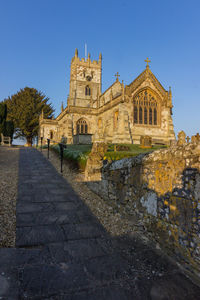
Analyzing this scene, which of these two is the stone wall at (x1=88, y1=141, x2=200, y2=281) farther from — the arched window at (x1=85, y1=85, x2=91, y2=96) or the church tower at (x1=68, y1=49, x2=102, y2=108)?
the arched window at (x1=85, y1=85, x2=91, y2=96)

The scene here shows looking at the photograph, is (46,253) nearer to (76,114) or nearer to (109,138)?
(109,138)

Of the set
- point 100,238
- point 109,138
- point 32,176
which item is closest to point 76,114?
point 109,138

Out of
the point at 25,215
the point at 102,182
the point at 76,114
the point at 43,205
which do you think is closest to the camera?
the point at 25,215

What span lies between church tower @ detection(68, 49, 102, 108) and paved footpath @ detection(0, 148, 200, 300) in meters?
35.8

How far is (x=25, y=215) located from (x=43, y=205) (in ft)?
2.31

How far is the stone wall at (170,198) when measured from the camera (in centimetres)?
250

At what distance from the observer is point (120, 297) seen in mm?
2059

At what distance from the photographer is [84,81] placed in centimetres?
3912

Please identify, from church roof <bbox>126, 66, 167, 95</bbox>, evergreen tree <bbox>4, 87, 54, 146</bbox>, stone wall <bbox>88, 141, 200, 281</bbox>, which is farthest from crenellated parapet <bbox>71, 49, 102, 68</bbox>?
stone wall <bbox>88, 141, 200, 281</bbox>

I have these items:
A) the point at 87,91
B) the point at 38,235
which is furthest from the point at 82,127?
the point at 38,235

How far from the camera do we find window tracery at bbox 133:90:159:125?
23.7 meters

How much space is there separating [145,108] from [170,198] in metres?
22.7

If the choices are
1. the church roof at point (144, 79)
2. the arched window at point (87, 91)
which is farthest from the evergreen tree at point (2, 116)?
the church roof at point (144, 79)

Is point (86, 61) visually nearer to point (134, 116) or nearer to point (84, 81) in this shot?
point (84, 81)
